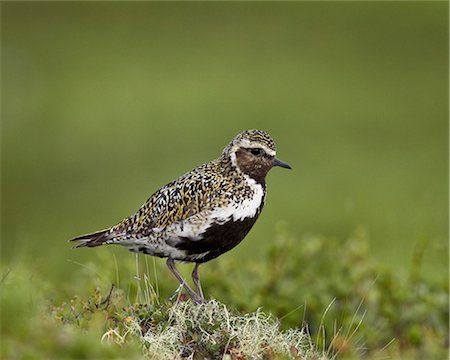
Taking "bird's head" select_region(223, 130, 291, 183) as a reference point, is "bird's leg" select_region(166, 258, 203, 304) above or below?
below

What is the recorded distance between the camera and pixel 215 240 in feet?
15.3

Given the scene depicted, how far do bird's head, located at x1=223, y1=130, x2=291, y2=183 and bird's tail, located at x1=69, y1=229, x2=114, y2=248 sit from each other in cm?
Answer: 70

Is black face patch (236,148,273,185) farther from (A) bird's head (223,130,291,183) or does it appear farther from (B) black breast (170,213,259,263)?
(B) black breast (170,213,259,263)

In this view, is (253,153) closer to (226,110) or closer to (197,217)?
(197,217)

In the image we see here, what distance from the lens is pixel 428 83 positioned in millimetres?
15031

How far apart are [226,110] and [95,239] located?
9.40 meters

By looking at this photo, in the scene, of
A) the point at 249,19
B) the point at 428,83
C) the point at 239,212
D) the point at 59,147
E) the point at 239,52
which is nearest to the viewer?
the point at 239,212

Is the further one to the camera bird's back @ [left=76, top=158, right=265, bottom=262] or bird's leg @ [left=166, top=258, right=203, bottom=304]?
bird's back @ [left=76, top=158, right=265, bottom=262]

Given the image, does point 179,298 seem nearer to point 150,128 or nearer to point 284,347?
point 284,347

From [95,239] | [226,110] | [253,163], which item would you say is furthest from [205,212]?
[226,110]

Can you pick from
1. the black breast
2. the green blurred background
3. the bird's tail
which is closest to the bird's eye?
the black breast

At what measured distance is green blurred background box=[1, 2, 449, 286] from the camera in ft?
37.7

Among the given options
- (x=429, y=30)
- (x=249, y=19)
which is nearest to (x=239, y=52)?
(x=249, y=19)

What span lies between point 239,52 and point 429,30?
124 inches
